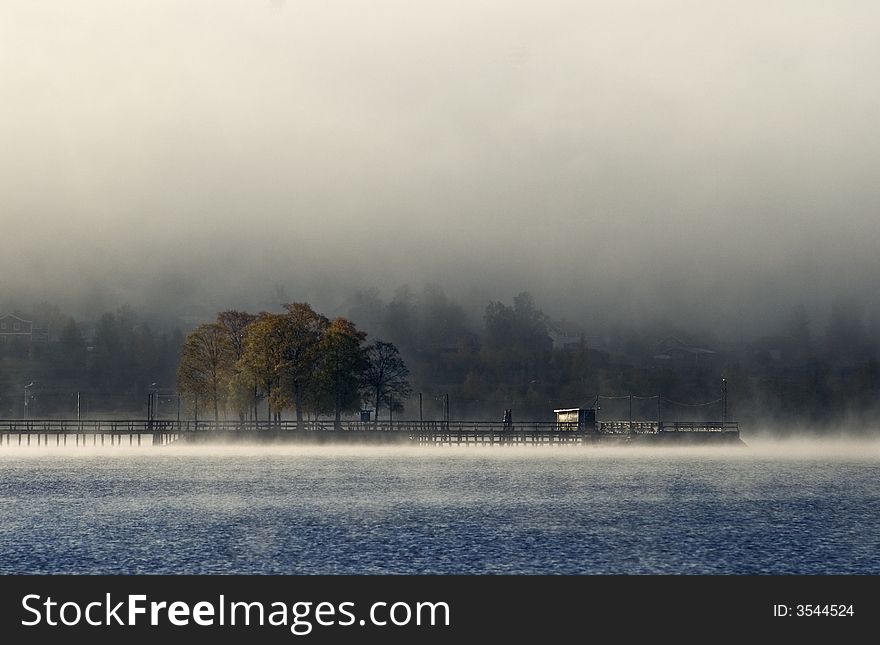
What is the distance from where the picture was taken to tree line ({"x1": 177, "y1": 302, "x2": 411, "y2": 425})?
15212 cm

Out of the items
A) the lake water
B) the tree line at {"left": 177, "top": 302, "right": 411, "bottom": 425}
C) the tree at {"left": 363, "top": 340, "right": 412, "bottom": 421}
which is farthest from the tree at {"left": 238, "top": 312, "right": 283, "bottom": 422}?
the lake water

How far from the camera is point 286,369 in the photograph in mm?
152375

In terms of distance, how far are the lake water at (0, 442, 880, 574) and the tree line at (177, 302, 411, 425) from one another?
65.0ft

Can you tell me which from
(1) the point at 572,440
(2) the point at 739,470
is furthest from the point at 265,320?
(2) the point at 739,470

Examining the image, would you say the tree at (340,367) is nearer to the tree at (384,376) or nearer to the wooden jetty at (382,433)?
the wooden jetty at (382,433)

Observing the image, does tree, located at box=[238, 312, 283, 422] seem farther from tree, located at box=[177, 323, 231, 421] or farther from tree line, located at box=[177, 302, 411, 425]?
tree, located at box=[177, 323, 231, 421]

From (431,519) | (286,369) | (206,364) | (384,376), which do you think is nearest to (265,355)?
(286,369)

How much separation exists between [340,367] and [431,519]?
8115 cm

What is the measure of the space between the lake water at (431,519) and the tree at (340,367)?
18.3 meters

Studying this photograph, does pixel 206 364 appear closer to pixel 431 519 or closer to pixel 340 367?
pixel 340 367

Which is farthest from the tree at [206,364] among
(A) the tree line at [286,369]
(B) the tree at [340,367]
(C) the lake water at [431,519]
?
(C) the lake water at [431,519]

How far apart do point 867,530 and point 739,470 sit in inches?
2469
